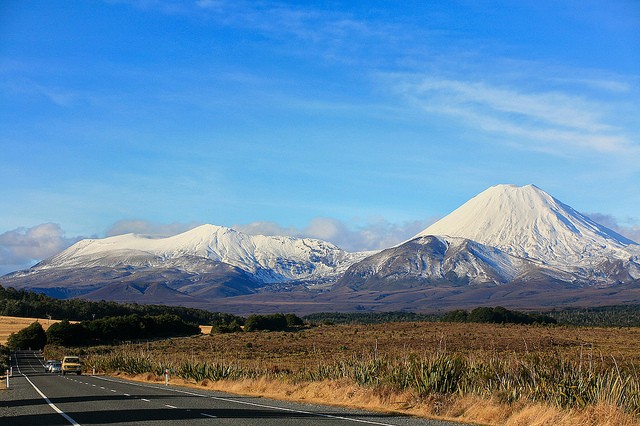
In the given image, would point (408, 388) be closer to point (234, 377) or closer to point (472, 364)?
point (472, 364)

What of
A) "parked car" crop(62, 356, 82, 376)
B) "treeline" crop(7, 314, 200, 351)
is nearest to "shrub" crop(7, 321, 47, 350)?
"treeline" crop(7, 314, 200, 351)

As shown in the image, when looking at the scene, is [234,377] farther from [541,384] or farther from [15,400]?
[541,384]

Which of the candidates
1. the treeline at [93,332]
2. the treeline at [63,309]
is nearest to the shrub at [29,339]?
the treeline at [93,332]

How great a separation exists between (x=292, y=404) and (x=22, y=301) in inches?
5523

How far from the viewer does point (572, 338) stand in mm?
78250

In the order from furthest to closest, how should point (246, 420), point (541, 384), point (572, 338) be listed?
point (572, 338)
point (541, 384)
point (246, 420)

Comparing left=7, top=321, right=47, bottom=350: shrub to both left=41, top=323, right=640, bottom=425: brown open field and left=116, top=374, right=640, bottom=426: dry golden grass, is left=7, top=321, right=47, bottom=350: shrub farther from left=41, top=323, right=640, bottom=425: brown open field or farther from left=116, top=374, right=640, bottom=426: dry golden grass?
left=116, top=374, right=640, bottom=426: dry golden grass

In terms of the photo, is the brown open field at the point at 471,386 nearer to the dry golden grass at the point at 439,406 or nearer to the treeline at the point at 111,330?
the dry golden grass at the point at 439,406

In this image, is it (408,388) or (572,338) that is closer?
(408,388)

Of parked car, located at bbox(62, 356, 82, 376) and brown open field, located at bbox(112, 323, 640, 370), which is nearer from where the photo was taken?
parked car, located at bbox(62, 356, 82, 376)

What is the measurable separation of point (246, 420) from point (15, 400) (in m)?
12.4

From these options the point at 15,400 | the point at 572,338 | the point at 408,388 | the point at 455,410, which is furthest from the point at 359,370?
the point at 572,338

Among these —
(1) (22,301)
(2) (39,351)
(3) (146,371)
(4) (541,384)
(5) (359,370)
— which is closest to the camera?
(4) (541,384)

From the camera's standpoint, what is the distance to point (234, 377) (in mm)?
37156
